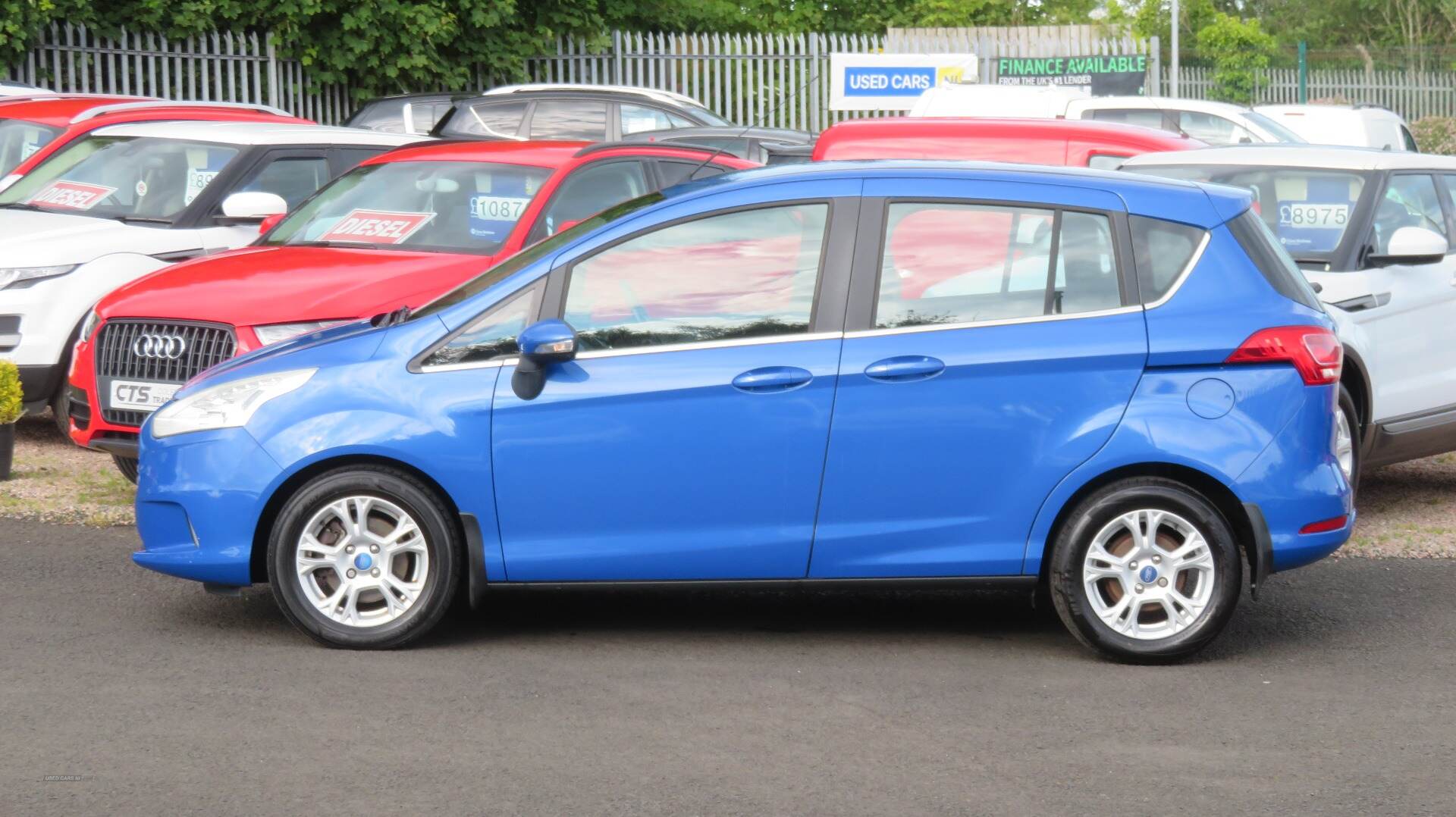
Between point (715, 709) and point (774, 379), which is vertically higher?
point (774, 379)

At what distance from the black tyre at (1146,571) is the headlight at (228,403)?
267 cm

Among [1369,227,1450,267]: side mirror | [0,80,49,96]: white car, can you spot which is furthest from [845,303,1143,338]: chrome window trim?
[0,80,49,96]: white car

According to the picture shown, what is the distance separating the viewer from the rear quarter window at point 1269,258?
246 inches

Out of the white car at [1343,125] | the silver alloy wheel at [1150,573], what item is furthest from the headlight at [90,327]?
the white car at [1343,125]

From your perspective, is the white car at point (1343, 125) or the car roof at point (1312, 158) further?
the white car at point (1343, 125)

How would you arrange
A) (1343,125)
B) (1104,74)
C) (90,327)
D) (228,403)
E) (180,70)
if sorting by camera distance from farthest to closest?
(1104,74)
(180,70)
(1343,125)
(90,327)
(228,403)

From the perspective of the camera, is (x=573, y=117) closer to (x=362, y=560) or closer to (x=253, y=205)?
(x=253, y=205)

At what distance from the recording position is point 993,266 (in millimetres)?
6191

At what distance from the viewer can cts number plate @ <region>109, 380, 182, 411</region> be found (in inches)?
328

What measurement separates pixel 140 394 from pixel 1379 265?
5980 millimetres

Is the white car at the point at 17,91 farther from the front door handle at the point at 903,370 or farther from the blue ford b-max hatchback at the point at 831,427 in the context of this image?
the front door handle at the point at 903,370

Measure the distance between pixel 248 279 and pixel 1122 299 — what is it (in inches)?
172

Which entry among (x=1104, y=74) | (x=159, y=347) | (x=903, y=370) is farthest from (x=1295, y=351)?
(x=1104, y=74)

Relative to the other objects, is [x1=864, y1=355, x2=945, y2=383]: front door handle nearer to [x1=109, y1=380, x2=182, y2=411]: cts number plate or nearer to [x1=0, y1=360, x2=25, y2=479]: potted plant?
[x1=109, y1=380, x2=182, y2=411]: cts number plate
